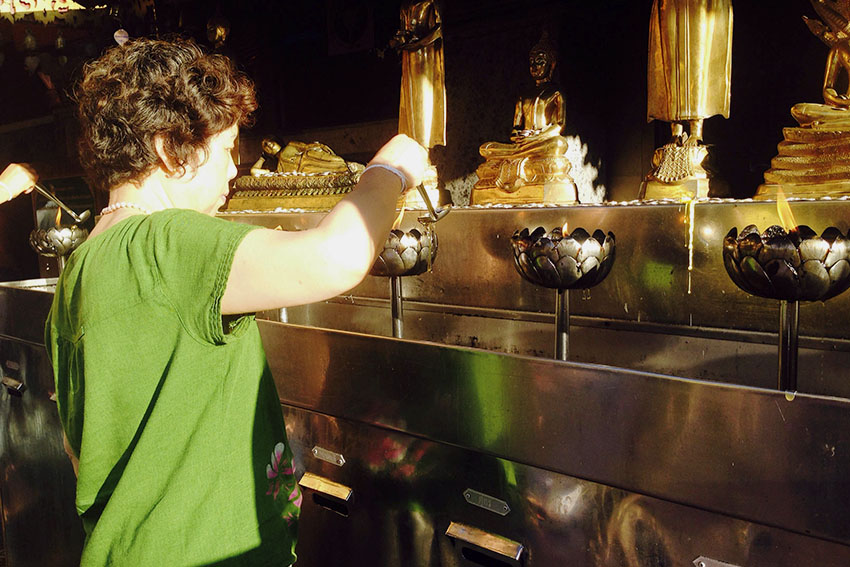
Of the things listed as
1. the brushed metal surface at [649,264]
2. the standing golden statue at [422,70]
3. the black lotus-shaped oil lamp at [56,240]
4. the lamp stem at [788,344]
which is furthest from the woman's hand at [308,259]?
the black lotus-shaped oil lamp at [56,240]

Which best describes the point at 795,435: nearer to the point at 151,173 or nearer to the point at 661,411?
the point at 661,411

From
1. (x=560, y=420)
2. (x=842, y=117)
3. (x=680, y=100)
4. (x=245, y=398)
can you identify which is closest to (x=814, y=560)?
(x=560, y=420)

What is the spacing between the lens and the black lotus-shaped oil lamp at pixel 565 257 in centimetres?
105

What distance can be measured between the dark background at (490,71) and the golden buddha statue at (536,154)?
0.15 m

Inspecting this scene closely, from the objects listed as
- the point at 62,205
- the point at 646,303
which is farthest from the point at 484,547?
the point at 62,205

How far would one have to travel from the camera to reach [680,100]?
66.0 inches

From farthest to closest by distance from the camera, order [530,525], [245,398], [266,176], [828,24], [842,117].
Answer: [266,176]
[828,24]
[842,117]
[530,525]
[245,398]

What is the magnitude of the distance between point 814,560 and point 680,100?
1263 mm

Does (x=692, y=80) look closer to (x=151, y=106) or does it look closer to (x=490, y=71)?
(x=490, y=71)

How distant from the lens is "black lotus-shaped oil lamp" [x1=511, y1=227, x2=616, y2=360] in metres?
1.05

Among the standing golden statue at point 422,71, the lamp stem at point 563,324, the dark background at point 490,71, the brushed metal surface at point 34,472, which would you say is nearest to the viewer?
the lamp stem at point 563,324

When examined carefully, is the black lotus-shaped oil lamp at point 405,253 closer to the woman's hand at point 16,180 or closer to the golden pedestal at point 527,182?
the golden pedestal at point 527,182

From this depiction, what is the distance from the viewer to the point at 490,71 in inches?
98.8

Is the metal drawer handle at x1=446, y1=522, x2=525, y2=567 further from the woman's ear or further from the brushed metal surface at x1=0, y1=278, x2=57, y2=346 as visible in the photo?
the brushed metal surface at x1=0, y1=278, x2=57, y2=346
